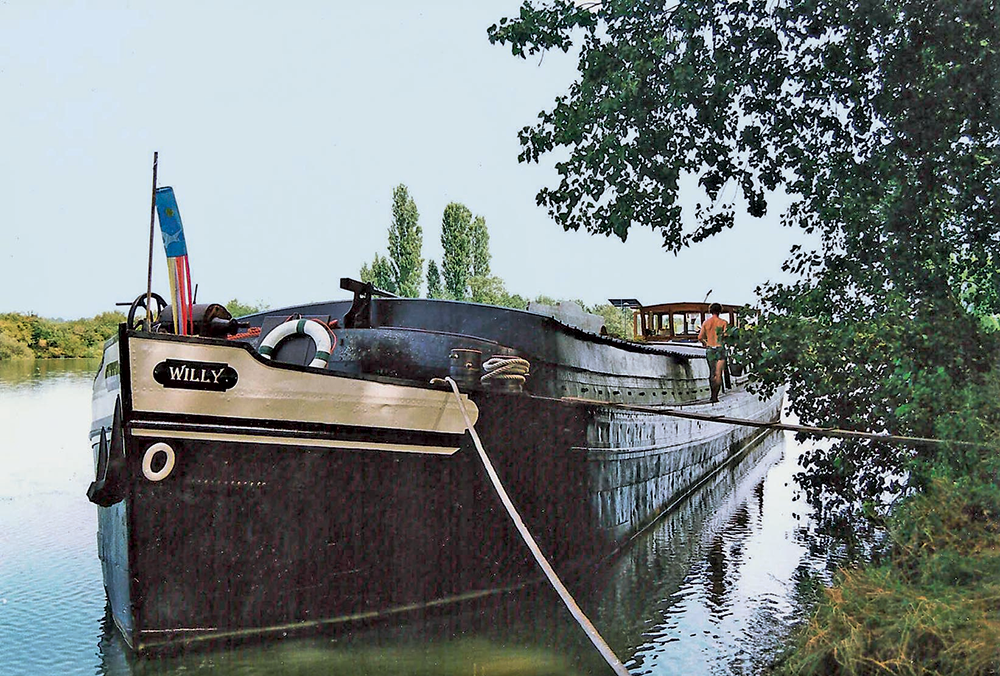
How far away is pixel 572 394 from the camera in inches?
344

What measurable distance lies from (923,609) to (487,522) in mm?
3294

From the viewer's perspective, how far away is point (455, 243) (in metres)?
51.2

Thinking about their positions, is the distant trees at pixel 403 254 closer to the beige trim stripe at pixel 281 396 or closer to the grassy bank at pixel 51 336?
the grassy bank at pixel 51 336

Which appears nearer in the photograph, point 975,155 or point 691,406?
point 975,155

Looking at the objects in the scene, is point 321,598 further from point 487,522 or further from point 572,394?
point 572,394

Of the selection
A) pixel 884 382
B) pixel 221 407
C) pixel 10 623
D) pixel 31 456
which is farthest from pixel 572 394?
pixel 31 456

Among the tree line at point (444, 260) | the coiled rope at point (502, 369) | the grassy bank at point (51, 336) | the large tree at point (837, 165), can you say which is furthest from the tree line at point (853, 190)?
the tree line at point (444, 260)

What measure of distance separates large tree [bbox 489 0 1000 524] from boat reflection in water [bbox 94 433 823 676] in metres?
1.34

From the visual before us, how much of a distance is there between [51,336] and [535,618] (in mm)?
21628

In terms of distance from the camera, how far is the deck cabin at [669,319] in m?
20.2

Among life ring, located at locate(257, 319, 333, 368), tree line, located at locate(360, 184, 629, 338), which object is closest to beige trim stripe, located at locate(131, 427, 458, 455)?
life ring, located at locate(257, 319, 333, 368)

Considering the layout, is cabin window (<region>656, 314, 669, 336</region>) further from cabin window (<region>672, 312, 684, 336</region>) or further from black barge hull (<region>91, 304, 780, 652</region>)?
black barge hull (<region>91, 304, 780, 652</region>)

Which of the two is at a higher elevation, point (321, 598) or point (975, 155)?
point (975, 155)

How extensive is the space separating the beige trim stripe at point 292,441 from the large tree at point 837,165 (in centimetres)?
277
